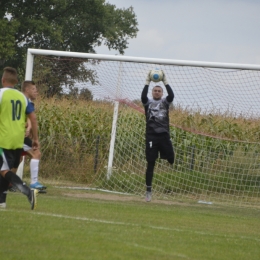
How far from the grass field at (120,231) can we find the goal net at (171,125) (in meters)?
2.85

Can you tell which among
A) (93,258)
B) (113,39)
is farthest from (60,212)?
(113,39)

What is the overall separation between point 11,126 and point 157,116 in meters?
4.49

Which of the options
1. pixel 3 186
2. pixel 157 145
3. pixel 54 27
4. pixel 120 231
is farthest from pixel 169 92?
pixel 54 27

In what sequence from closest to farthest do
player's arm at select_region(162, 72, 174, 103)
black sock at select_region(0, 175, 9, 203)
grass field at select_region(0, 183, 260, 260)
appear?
grass field at select_region(0, 183, 260, 260) < black sock at select_region(0, 175, 9, 203) < player's arm at select_region(162, 72, 174, 103)

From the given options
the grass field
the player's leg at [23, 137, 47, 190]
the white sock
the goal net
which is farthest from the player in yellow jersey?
the goal net

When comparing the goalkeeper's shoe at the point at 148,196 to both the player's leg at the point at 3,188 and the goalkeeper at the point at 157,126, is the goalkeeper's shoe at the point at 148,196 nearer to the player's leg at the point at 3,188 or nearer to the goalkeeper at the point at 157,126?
the goalkeeper at the point at 157,126

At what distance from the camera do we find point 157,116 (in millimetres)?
13734

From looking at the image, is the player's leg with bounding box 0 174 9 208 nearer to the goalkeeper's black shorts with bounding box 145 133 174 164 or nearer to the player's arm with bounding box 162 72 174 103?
the goalkeeper's black shorts with bounding box 145 133 174 164

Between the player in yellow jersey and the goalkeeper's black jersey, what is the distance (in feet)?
13.5

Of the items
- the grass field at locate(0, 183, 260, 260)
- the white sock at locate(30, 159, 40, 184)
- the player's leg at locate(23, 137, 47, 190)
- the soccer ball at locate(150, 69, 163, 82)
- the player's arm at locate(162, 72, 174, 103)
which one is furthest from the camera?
the soccer ball at locate(150, 69, 163, 82)

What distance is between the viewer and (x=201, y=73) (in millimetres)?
15312

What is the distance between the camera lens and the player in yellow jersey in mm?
9703

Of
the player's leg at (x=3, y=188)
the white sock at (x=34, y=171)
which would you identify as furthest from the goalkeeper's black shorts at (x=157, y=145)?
the player's leg at (x=3, y=188)

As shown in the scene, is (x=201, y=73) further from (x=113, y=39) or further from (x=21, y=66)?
(x=113, y=39)
